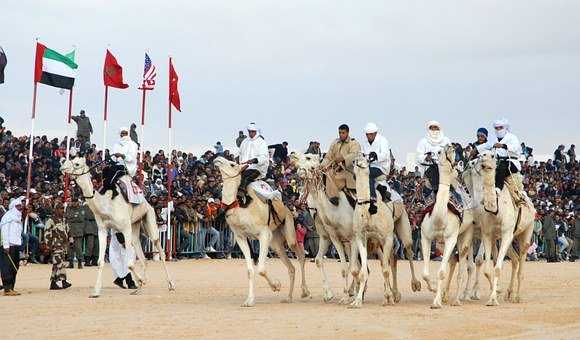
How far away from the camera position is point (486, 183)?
2170cm

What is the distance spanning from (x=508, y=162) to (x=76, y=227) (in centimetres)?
1640

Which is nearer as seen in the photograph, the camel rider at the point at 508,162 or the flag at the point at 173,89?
the camel rider at the point at 508,162

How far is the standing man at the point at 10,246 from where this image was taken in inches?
973

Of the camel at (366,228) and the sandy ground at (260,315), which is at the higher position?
the camel at (366,228)

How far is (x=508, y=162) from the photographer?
74.6 feet

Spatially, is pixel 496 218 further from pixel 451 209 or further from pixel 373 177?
pixel 373 177

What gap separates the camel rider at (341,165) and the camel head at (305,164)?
0.20m

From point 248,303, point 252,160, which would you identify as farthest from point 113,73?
point 248,303

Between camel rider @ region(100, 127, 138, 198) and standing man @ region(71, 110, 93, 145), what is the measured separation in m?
18.3

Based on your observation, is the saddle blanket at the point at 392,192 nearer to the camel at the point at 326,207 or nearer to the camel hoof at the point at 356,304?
the camel at the point at 326,207

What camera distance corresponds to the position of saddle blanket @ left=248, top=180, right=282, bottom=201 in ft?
74.7

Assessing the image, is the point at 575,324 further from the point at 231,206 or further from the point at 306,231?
the point at 306,231

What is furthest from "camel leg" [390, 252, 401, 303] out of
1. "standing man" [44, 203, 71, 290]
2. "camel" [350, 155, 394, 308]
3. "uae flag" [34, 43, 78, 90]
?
"uae flag" [34, 43, 78, 90]

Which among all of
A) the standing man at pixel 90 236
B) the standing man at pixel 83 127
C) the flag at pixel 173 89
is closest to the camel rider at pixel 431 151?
the standing man at pixel 90 236
